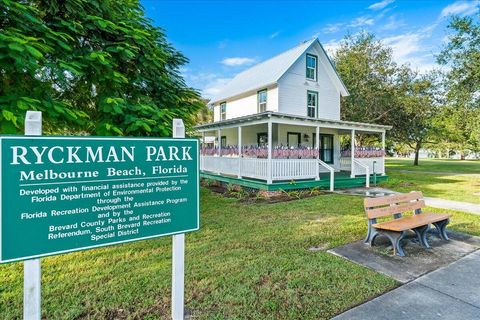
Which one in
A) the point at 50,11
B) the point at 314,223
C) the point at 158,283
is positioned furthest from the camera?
the point at 314,223

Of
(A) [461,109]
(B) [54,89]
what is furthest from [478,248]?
(A) [461,109]

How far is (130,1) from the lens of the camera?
7078 millimetres

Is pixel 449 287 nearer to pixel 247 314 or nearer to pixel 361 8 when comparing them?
pixel 247 314

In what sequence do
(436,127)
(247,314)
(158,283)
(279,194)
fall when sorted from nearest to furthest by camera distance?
(247,314) → (158,283) → (279,194) → (436,127)

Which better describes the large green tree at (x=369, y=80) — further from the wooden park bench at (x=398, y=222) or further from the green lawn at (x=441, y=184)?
the wooden park bench at (x=398, y=222)

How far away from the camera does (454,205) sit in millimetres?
9234

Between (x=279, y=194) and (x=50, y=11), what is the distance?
30.3ft

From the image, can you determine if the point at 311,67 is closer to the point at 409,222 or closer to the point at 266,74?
the point at 266,74

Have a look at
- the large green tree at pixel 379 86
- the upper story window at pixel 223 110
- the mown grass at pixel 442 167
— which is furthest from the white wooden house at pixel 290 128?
the mown grass at pixel 442 167

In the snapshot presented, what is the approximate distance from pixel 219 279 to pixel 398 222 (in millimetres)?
3553

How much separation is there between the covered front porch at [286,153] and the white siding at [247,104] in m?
1.13

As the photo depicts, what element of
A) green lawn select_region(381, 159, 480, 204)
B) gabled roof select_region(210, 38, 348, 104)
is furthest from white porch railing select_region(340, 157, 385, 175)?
gabled roof select_region(210, 38, 348, 104)

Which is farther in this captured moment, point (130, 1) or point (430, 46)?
point (430, 46)

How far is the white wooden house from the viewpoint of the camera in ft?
39.8
